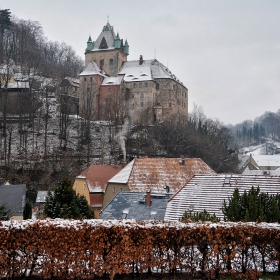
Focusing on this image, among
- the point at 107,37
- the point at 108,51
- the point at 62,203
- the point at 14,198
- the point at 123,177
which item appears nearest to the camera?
the point at 62,203

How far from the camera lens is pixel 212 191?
19.8 metres

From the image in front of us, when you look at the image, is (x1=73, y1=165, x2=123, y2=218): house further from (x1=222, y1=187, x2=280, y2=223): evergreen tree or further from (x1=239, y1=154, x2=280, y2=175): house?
(x1=239, y1=154, x2=280, y2=175): house

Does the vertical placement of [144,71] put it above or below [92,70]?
above

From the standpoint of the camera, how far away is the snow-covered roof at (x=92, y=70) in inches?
2989

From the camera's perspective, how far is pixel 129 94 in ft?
249

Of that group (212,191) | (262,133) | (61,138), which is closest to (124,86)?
(61,138)

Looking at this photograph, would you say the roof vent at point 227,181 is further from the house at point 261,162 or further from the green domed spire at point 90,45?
the green domed spire at point 90,45

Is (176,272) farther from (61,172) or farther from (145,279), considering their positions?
(61,172)

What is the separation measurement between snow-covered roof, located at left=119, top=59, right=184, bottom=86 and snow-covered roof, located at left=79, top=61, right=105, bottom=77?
4.92 meters

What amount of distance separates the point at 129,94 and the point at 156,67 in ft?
31.7

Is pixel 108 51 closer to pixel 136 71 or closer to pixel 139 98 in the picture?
pixel 136 71

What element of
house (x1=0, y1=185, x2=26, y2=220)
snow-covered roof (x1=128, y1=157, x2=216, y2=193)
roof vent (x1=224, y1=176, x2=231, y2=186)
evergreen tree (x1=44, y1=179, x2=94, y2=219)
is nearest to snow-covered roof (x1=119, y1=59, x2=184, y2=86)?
snow-covered roof (x1=128, y1=157, x2=216, y2=193)

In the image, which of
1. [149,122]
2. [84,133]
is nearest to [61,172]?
[84,133]

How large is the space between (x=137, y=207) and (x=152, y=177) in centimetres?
904
